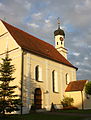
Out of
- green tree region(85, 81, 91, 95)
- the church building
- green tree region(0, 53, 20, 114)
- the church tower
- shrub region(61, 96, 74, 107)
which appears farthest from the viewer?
the church tower

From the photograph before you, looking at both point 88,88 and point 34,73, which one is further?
point 88,88

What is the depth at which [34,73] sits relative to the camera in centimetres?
2659

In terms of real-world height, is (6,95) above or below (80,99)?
above

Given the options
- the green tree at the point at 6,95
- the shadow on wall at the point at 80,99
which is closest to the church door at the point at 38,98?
the green tree at the point at 6,95

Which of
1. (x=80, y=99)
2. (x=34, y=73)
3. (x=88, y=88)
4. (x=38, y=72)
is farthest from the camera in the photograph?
(x=80, y=99)

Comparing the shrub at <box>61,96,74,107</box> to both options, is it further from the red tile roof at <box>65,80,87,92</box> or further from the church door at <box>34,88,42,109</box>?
the church door at <box>34,88,42,109</box>

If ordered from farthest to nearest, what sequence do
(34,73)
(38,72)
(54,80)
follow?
(54,80) → (38,72) → (34,73)

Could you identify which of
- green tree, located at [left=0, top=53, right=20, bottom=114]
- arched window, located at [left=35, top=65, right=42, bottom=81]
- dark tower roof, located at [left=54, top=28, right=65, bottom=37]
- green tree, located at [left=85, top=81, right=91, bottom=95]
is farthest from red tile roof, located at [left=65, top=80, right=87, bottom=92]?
green tree, located at [left=0, top=53, right=20, bottom=114]

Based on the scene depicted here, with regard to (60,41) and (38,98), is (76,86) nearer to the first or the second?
(38,98)

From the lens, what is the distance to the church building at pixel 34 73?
24672mm

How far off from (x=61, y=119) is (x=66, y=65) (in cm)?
1897

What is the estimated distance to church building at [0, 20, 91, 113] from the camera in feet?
80.9

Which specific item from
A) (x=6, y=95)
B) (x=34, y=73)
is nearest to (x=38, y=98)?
(x=34, y=73)

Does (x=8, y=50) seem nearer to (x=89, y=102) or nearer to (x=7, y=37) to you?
(x=7, y=37)
